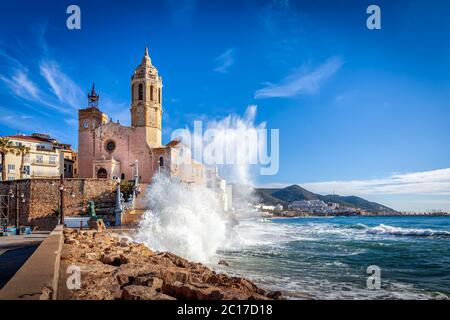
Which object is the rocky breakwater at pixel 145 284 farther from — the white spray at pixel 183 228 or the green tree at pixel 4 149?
the green tree at pixel 4 149

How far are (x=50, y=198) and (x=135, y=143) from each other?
12.0 metres

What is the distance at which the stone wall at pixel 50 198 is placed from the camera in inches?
1287

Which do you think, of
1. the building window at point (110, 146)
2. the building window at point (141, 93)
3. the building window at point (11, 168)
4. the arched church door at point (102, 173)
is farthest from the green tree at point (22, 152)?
the building window at point (141, 93)

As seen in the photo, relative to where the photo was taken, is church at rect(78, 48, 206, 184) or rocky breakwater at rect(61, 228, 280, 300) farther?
church at rect(78, 48, 206, 184)

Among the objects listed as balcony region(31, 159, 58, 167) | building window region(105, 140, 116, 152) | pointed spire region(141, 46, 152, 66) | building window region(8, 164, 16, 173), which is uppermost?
pointed spire region(141, 46, 152, 66)

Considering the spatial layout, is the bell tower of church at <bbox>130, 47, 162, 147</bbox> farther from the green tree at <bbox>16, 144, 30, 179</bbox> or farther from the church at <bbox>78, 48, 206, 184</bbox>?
the green tree at <bbox>16, 144, 30, 179</bbox>

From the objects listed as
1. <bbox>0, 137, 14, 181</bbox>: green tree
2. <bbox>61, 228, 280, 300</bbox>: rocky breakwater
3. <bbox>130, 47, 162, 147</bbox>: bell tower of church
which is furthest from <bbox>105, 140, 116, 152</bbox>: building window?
<bbox>61, 228, 280, 300</bbox>: rocky breakwater

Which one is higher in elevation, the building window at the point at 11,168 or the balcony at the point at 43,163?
the balcony at the point at 43,163

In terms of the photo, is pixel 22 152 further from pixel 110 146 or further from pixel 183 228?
pixel 183 228

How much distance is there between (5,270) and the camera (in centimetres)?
898

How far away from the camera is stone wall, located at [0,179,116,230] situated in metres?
32.7

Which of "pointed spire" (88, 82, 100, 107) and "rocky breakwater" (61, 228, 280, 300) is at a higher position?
"pointed spire" (88, 82, 100, 107)
